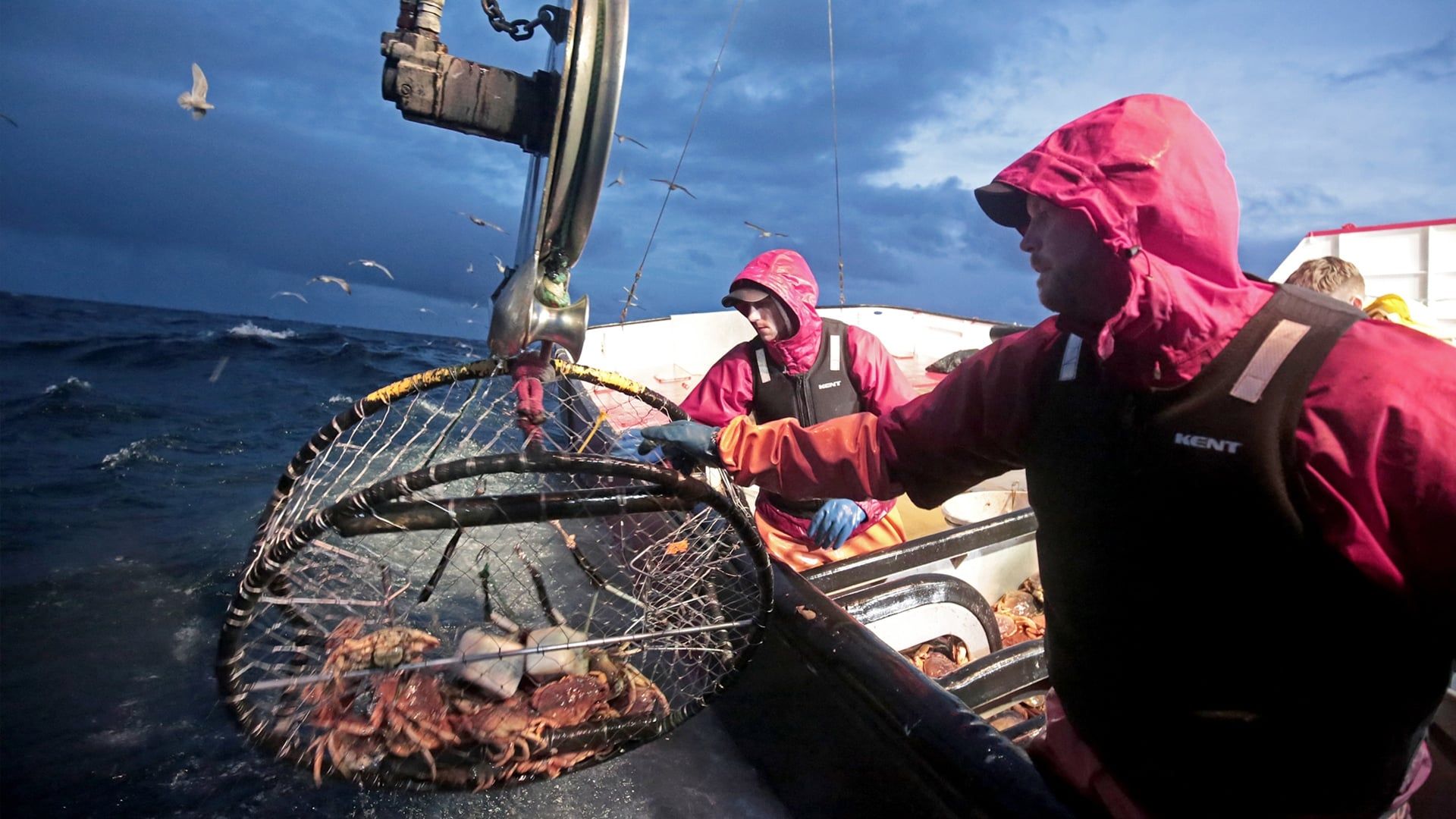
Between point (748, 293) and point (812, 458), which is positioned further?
point (748, 293)

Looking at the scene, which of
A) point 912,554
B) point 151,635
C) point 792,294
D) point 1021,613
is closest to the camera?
point 912,554

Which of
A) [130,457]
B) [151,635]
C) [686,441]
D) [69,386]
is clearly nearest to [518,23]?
[686,441]

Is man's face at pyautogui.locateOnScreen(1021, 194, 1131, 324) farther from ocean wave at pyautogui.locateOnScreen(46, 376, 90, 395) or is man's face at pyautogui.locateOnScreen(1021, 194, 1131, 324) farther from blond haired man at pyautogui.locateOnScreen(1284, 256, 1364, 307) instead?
ocean wave at pyautogui.locateOnScreen(46, 376, 90, 395)

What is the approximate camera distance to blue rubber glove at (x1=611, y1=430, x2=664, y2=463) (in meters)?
2.60

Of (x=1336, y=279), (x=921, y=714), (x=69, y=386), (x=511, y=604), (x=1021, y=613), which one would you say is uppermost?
(x=1336, y=279)

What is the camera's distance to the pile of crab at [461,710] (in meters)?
2.01

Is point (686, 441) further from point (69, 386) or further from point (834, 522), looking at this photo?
point (69, 386)

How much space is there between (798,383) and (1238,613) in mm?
2900

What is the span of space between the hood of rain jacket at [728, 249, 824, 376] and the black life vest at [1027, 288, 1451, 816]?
2487mm

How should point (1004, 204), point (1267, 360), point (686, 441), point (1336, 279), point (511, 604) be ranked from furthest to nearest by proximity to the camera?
point (1336, 279) → point (511, 604) → point (686, 441) → point (1004, 204) → point (1267, 360)

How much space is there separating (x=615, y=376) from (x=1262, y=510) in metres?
1.86

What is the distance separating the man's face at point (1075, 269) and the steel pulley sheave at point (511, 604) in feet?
3.02

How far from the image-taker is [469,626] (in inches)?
106

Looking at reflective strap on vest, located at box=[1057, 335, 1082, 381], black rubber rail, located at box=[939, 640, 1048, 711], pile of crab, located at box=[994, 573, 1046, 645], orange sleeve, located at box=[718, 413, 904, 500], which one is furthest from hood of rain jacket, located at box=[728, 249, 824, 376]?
Answer: reflective strap on vest, located at box=[1057, 335, 1082, 381]
